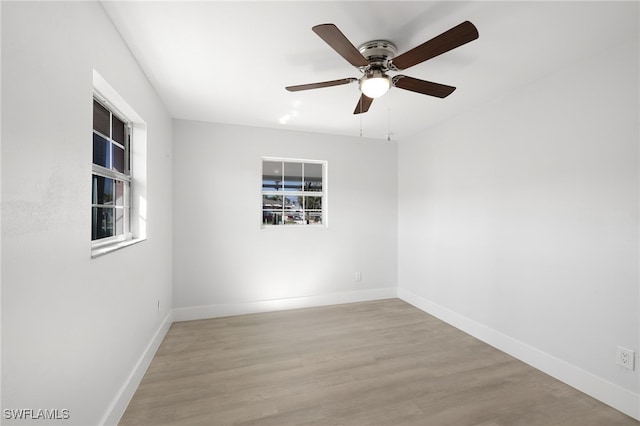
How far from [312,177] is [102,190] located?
2.71 meters

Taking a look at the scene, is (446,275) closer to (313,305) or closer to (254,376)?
(313,305)

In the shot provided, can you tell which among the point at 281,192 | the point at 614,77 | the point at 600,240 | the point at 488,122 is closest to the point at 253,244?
the point at 281,192

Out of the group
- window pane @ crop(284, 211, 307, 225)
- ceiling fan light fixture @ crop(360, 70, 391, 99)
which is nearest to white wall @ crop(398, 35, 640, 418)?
ceiling fan light fixture @ crop(360, 70, 391, 99)

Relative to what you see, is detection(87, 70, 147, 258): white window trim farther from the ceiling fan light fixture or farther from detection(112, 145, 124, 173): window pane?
the ceiling fan light fixture

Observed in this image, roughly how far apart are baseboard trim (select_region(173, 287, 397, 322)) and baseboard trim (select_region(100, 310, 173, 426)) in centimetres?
57

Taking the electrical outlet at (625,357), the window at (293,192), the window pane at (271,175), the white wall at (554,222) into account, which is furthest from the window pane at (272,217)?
the electrical outlet at (625,357)

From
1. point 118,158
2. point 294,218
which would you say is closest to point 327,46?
point 118,158

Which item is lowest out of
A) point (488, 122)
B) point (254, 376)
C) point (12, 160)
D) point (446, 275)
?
point (254, 376)

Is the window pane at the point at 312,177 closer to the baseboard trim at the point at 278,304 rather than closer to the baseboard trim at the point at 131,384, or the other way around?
the baseboard trim at the point at 278,304

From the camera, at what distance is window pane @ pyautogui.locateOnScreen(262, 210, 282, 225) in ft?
13.0

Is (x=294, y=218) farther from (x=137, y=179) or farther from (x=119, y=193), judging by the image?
(x=119, y=193)

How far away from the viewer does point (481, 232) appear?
304 centimetres

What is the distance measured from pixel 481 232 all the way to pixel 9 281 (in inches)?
139

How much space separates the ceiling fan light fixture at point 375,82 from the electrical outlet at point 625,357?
2.46m
